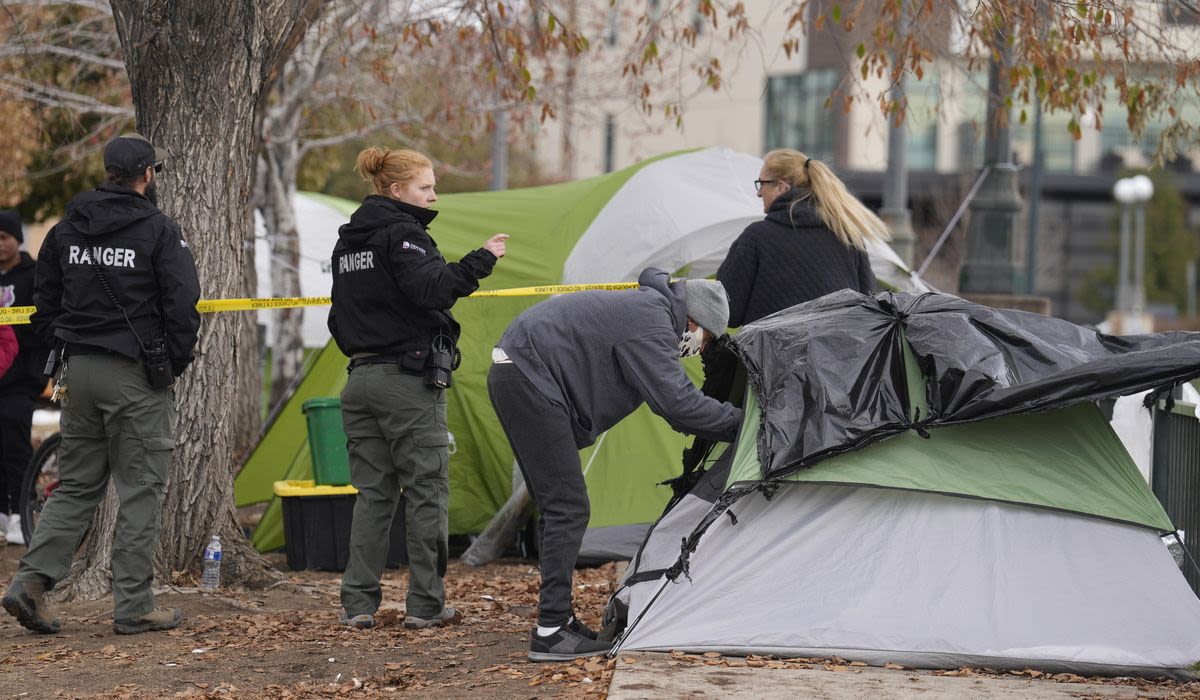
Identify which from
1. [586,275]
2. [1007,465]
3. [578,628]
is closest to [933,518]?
[1007,465]

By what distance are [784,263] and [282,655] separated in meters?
2.74

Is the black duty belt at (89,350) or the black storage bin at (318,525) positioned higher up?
the black duty belt at (89,350)

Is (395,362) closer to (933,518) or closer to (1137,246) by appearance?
(933,518)

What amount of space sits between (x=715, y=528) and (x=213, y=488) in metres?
2.66

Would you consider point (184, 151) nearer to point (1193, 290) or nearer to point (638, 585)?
point (638, 585)

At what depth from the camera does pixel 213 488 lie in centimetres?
679

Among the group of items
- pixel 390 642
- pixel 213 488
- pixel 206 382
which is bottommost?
pixel 390 642

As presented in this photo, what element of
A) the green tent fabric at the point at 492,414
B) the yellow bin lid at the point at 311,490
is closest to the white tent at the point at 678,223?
the green tent fabric at the point at 492,414

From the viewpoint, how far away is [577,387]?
5.15m

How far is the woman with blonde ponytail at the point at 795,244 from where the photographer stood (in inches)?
257

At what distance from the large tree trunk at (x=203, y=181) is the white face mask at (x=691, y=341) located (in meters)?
2.52

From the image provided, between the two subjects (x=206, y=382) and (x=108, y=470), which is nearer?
(x=108, y=470)

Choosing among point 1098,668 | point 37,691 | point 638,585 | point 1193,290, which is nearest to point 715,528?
point 638,585

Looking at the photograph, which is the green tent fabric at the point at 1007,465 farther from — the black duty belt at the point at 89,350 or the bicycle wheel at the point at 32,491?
the bicycle wheel at the point at 32,491
